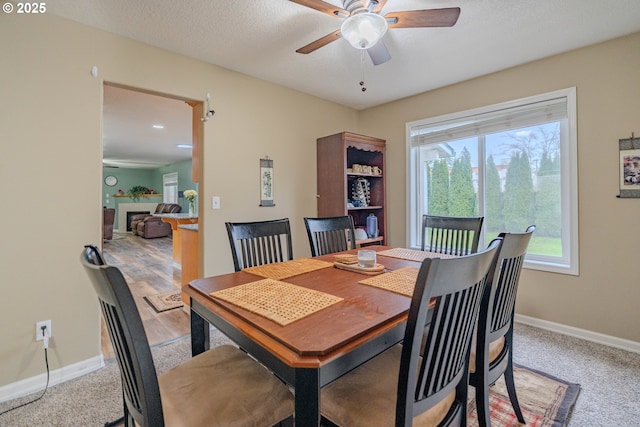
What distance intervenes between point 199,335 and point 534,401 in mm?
1858

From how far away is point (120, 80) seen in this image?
2135 millimetres

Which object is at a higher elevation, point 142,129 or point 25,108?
point 142,129

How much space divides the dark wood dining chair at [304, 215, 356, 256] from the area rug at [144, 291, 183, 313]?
6.54ft

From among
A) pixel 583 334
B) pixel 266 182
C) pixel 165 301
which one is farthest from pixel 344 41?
pixel 165 301

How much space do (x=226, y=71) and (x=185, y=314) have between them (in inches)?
94.3

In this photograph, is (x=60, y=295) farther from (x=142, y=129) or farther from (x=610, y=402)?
(x=142, y=129)

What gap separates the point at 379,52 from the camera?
1.90 metres

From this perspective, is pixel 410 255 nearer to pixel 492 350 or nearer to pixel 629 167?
pixel 492 350

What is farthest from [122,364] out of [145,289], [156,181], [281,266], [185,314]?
[156,181]

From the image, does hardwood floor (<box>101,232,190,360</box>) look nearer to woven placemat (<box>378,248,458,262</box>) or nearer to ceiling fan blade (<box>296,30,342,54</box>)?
woven placemat (<box>378,248,458,262</box>)

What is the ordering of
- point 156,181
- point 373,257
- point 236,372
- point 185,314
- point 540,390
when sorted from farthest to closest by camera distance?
point 156,181
point 185,314
point 540,390
point 373,257
point 236,372

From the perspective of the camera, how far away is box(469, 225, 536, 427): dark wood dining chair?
1193 mm

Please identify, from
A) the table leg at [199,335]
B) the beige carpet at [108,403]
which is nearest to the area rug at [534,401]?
the beige carpet at [108,403]

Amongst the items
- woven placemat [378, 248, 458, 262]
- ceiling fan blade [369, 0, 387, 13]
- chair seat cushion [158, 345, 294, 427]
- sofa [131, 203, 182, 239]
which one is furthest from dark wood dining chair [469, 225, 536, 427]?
sofa [131, 203, 182, 239]
